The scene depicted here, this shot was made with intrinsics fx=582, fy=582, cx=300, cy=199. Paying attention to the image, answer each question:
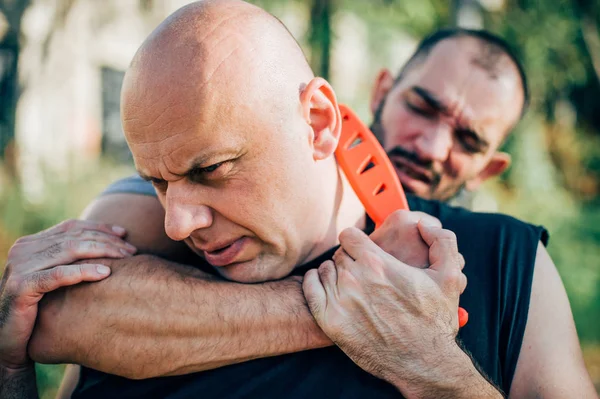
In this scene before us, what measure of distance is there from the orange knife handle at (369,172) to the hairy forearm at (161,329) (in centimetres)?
45

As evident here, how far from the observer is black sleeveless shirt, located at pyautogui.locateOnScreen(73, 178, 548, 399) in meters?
1.87

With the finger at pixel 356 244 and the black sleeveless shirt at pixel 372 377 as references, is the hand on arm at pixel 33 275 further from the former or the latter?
the finger at pixel 356 244

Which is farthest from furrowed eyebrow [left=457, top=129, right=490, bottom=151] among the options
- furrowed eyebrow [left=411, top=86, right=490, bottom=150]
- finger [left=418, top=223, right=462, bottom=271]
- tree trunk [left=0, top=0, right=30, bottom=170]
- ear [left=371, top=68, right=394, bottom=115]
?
tree trunk [left=0, top=0, right=30, bottom=170]

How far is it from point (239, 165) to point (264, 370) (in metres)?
0.68

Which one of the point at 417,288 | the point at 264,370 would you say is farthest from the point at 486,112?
the point at 264,370

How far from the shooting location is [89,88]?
9906 mm

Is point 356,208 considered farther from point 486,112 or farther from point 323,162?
point 486,112

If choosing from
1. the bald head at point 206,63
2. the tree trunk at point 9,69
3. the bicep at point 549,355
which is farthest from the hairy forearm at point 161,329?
the tree trunk at point 9,69

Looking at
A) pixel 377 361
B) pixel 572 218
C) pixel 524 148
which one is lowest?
pixel 572 218

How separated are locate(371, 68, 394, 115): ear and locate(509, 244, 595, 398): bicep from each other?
1.77m

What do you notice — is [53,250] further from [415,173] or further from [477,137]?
[477,137]

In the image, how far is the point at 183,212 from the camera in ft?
6.09

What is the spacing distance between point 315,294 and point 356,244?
0.69ft

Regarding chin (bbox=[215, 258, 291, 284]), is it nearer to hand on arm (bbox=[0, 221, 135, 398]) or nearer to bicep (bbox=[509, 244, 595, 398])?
hand on arm (bbox=[0, 221, 135, 398])
